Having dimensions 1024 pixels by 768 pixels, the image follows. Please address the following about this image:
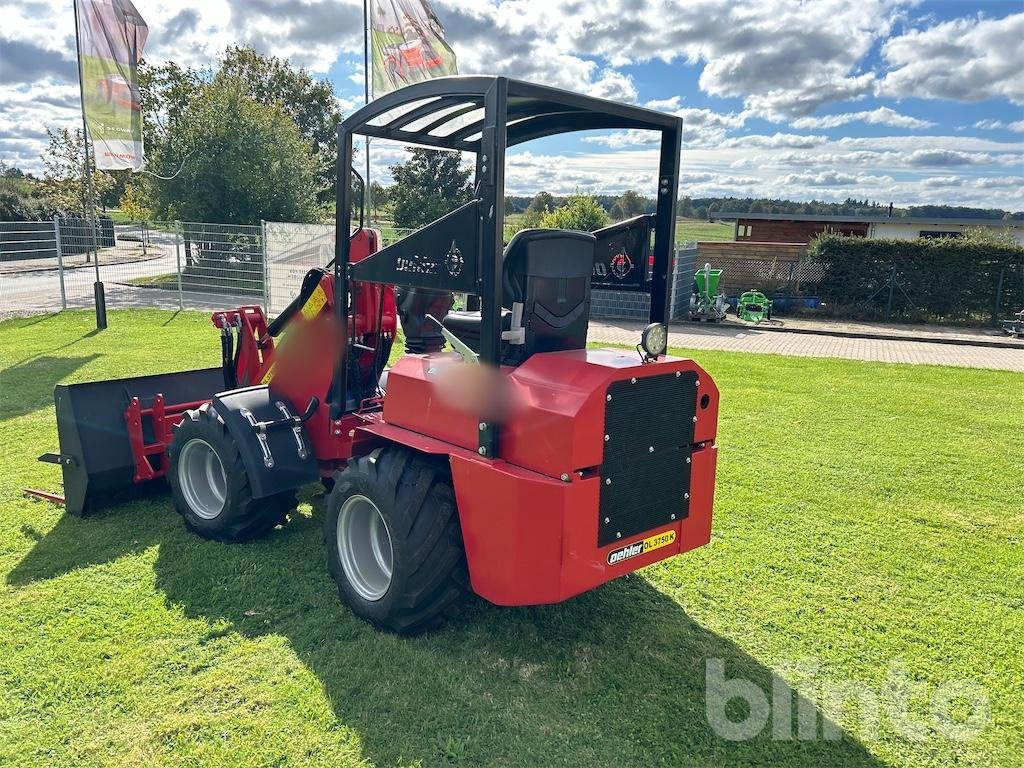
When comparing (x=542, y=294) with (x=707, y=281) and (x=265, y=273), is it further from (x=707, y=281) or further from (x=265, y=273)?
(x=707, y=281)

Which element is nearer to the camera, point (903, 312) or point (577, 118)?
point (577, 118)

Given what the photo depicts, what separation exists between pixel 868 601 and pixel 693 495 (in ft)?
4.67

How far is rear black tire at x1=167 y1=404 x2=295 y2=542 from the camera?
13.8 ft

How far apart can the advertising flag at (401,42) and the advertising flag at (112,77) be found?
4747 millimetres

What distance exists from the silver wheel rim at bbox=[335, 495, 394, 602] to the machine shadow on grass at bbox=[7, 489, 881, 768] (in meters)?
0.19

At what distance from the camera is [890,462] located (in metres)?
6.53

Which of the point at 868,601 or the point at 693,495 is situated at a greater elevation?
the point at 693,495

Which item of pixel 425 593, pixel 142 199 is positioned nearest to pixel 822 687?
pixel 425 593

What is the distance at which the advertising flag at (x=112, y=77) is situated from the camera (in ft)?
41.3

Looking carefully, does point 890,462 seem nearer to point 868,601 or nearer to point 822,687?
point 868,601

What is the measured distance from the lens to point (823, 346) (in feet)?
45.9

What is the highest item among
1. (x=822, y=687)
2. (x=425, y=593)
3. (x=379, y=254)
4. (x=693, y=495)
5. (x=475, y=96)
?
(x=475, y=96)

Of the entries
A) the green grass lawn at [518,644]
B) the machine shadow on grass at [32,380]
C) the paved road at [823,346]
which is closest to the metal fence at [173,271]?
the machine shadow on grass at [32,380]

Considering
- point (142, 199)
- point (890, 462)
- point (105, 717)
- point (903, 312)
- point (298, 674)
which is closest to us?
point (105, 717)
